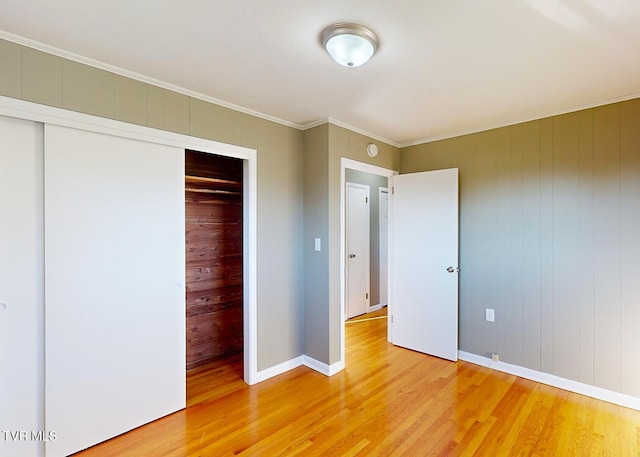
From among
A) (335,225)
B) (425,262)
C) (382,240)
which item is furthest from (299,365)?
(382,240)

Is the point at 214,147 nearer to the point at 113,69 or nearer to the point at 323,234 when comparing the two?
the point at 113,69

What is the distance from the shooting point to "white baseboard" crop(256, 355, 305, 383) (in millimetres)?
2919

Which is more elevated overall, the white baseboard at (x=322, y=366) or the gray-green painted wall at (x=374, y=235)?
the gray-green painted wall at (x=374, y=235)

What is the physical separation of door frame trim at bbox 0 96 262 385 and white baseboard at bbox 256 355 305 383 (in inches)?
0.8

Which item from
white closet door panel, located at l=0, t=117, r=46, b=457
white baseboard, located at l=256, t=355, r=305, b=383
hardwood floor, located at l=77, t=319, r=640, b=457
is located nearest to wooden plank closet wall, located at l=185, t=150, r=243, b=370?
hardwood floor, located at l=77, t=319, r=640, b=457

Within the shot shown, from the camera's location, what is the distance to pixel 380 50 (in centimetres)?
185

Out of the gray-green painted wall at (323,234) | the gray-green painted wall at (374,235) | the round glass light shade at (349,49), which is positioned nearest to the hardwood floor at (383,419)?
the gray-green painted wall at (323,234)

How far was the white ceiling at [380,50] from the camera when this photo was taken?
1.51 metres

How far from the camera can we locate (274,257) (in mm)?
3037

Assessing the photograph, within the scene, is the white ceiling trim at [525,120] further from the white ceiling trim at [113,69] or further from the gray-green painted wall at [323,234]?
the white ceiling trim at [113,69]

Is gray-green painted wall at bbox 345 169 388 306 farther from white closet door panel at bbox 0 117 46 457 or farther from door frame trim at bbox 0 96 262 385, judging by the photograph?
white closet door panel at bbox 0 117 46 457

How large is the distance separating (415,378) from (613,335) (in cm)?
159

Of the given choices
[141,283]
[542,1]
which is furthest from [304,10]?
[141,283]

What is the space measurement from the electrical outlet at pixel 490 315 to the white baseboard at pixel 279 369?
74.5 inches
